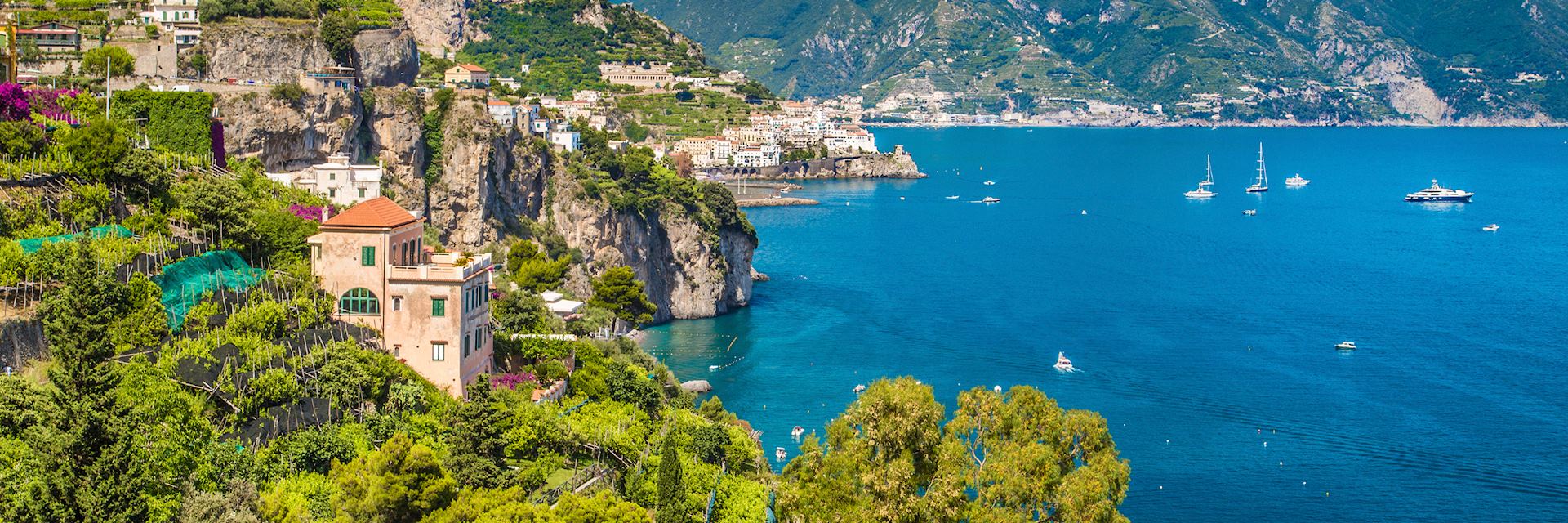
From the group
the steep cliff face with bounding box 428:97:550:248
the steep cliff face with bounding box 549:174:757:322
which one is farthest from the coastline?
the steep cliff face with bounding box 428:97:550:248

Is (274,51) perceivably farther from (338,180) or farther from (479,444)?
(479,444)

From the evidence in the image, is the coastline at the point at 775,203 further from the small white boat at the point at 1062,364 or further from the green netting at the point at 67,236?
the green netting at the point at 67,236

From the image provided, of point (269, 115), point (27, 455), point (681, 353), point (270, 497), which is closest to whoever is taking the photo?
point (27, 455)

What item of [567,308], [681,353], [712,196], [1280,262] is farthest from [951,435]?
[1280,262]

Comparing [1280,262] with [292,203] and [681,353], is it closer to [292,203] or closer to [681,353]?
[681,353]

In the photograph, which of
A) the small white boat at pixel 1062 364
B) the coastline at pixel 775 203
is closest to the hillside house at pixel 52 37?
the small white boat at pixel 1062 364
